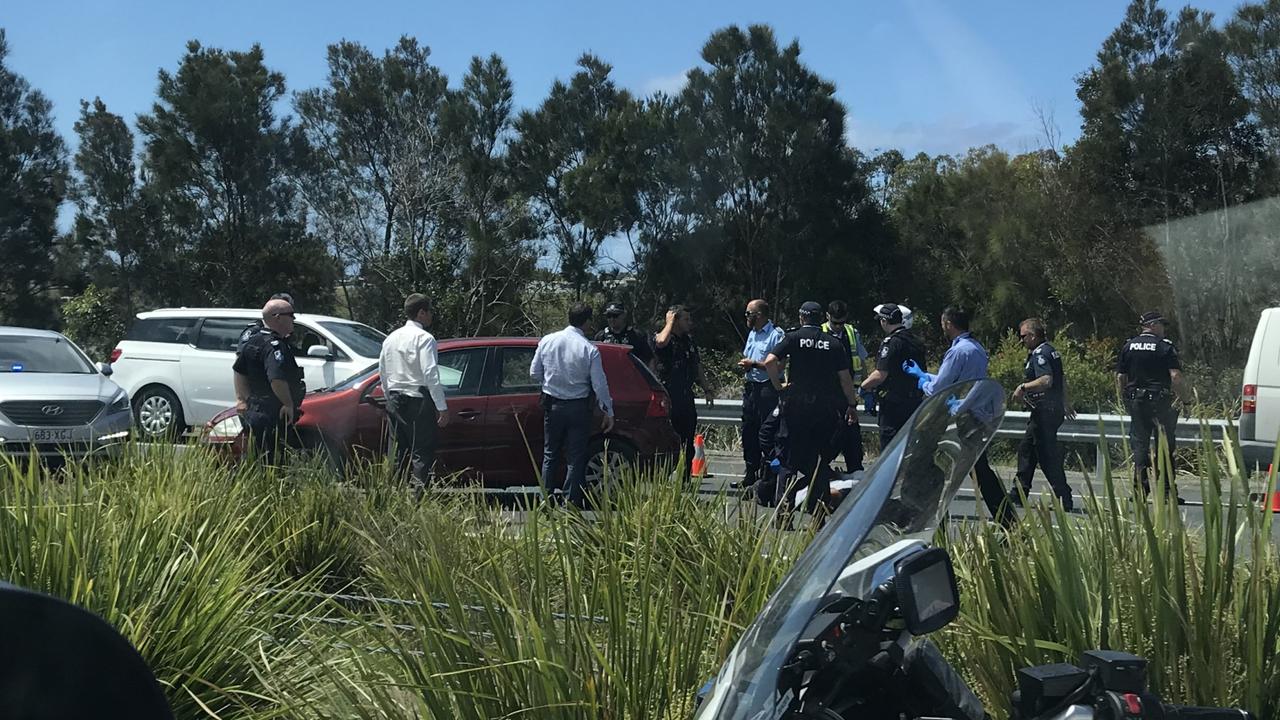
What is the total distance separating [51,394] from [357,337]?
4115 millimetres

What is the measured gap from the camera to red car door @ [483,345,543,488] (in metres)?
10.4

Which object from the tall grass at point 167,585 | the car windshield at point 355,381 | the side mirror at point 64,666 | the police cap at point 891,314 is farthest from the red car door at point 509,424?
the side mirror at point 64,666

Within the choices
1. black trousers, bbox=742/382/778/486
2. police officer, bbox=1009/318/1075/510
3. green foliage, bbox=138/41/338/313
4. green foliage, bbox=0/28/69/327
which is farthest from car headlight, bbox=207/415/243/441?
green foliage, bbox=0/28/69/327

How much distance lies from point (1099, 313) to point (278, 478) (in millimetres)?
26248

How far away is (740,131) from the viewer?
112ft

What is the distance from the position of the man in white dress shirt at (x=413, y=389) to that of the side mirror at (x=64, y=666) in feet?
25.4

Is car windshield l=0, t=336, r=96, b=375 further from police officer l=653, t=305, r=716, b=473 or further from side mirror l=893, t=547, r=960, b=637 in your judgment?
side mirror l=893, t=547, r=960, b=637

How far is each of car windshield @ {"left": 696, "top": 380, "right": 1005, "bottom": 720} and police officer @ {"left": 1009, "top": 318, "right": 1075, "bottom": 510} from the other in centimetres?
748

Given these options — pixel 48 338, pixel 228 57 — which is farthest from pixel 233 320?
pixel 228 57

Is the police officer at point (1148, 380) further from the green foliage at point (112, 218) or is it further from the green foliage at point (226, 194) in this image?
the green foliage at point (112, 218)

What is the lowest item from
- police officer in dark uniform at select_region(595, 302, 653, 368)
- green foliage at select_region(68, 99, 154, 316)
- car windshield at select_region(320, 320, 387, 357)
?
police officer in dark uniform at select_region(595, 302, 653, 368)

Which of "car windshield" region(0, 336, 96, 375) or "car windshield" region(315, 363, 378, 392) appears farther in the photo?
"car windshield" region(0, 336, 96, 375)

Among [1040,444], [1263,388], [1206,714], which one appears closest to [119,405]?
[1040,444]

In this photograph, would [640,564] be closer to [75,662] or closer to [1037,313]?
[75,662]
